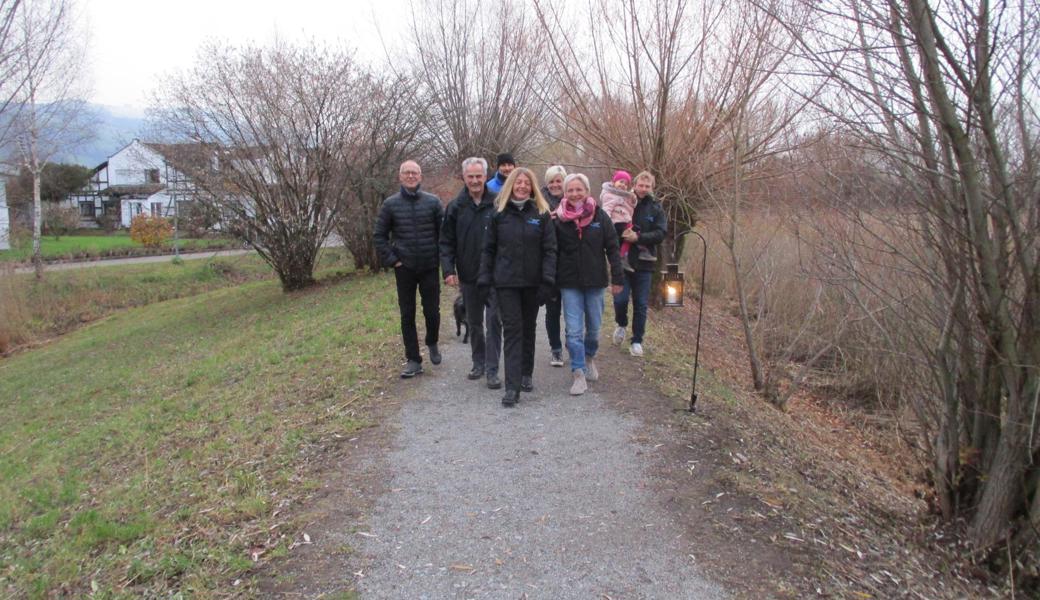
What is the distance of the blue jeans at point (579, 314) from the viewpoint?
6.38 metres

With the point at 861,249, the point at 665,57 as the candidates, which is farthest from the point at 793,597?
the point at 665,57

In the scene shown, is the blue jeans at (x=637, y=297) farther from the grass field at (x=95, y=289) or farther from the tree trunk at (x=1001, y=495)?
the grass field at (x=95, y=289)

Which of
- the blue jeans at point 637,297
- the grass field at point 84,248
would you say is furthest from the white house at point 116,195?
the blue jeans at point 637,297

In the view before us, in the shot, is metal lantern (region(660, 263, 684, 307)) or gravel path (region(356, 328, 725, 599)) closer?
gravel path (region(356, 328, 725, 599))

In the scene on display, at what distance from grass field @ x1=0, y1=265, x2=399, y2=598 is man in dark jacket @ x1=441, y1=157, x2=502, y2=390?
1464 mm

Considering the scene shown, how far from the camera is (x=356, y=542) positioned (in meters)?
3.94

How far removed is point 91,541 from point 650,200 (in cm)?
610

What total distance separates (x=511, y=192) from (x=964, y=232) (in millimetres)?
3339

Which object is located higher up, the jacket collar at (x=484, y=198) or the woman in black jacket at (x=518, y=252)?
the jacket collar at (x=484, y=198)

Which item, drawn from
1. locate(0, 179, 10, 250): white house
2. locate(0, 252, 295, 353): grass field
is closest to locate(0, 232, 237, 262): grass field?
locate(0, 179, 10, 250): white house

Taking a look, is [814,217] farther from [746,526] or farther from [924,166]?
[746,526]

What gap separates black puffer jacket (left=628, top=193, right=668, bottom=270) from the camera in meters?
7.49

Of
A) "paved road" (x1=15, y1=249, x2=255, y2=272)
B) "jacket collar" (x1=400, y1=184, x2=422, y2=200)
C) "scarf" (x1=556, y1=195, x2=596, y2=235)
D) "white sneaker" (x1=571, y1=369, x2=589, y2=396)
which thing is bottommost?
"white sneaker" (x1=571, y1=369, x2=589, y2=396)

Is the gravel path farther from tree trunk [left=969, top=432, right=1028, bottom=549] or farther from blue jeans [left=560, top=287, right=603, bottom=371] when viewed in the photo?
tree trunk [left=969, top=432, right=1028, bottom=549]
